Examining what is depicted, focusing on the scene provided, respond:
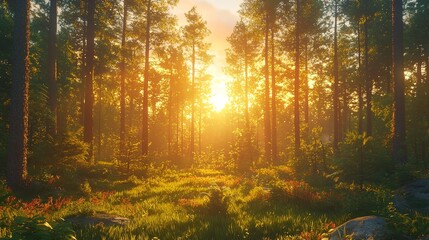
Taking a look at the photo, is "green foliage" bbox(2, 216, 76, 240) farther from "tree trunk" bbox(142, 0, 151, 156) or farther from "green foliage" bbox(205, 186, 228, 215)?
"tree trunk" bbox(142, 0, 151, 156)

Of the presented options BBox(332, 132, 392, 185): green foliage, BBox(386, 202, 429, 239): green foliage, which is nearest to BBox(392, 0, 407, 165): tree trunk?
BBox(332, 132, 392, 185): green foliage

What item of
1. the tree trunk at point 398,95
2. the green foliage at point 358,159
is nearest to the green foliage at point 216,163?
the tree trunk at point 398,95

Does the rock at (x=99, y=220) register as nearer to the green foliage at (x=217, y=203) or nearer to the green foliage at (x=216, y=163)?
the green foliage at (x=217, y=203)

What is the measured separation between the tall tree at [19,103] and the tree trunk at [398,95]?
15.5m

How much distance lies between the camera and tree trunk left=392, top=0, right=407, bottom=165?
1437cm

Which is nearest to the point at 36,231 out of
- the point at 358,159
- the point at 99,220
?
the point at 99,220

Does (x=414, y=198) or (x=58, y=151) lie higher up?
(x=58, y=151)

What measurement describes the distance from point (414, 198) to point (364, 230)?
5.13 m

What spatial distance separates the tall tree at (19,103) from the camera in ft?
38.0

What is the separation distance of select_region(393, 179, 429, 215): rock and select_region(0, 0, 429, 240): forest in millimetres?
54

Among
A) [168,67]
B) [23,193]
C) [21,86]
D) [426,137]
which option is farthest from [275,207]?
[168,67]

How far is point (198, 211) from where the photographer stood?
9.46m

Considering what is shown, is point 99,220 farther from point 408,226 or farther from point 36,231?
point 408,226

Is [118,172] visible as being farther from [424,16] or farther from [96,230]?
[424,16]
